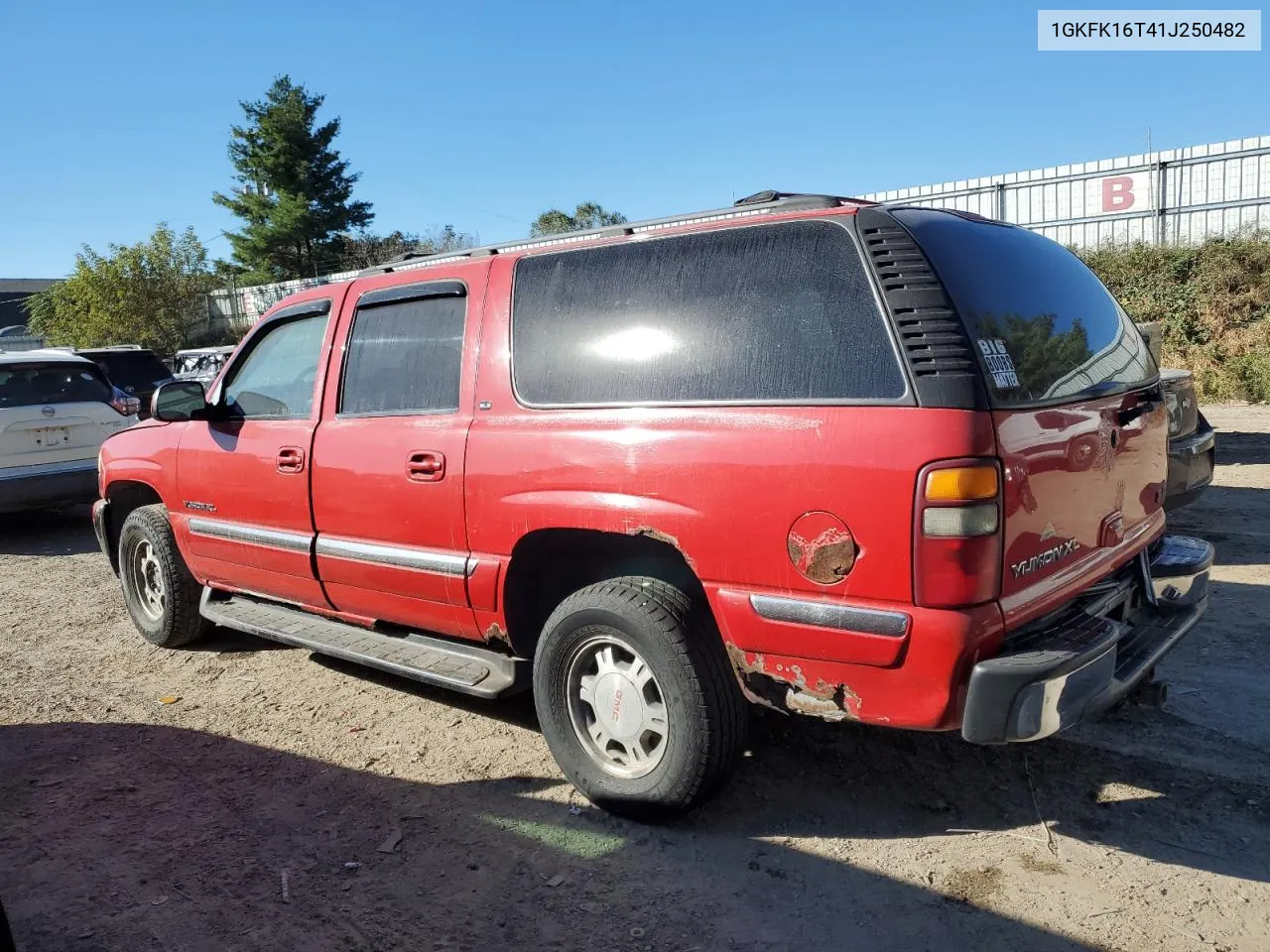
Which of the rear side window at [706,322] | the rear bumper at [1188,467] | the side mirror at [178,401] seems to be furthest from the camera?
the rear bumper at [1188,467]

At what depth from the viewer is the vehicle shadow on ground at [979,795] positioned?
3059mm

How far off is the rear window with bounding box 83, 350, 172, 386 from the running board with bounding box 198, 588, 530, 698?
8664 mm

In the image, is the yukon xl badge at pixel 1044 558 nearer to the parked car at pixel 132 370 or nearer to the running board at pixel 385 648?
the running board at pixel 385 648

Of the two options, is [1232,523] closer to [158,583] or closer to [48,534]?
[158,583]

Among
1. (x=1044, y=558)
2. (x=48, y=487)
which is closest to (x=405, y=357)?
(x=1044, y=558)

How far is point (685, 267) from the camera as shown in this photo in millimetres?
3176

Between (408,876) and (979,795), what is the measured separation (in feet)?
6.49

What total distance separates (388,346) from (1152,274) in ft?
56.4

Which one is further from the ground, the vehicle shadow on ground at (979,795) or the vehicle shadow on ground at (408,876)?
the vehicle shadow on ground at (979,795)

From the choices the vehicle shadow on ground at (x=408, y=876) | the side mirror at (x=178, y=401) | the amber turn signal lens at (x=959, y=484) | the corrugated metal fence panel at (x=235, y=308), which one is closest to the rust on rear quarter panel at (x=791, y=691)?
the vehicle shadow on ground at (x=408, y=876)

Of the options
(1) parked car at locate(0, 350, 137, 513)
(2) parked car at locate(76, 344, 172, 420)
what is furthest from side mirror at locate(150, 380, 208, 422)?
(2) parked car at locate(76, 344, 172, 420)

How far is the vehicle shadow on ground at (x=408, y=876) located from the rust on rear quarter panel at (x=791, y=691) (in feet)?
1.74

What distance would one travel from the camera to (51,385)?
9289 mm

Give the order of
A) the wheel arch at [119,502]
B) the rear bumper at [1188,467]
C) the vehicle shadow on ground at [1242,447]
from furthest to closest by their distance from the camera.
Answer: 1. the vehicle shadow on ground at [1242,447]
2. the wheel arch at [119,502]
3. the rear bumper at [1188,467]
